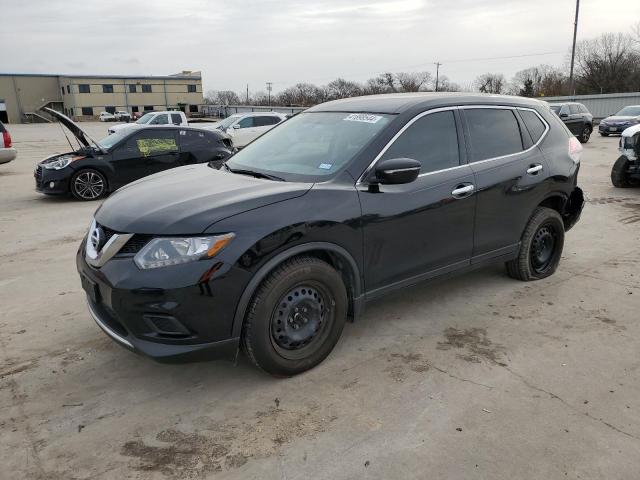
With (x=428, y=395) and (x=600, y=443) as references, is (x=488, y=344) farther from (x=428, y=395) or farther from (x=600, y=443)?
(x=600, y=443)

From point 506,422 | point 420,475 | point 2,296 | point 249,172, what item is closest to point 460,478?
point 420,475

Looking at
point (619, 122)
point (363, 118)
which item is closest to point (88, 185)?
point (363, 118)

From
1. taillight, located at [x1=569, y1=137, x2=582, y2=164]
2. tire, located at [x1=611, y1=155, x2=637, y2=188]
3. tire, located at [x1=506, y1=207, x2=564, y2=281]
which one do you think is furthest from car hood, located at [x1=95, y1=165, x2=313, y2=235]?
tire, located at [x1=611, y1=155, x2=637, y2=188]

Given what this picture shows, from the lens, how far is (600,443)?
8.79ft

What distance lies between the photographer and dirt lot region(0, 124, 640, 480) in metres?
2.57

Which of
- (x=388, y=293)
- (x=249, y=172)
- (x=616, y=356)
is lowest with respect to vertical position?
(x=616, y=356)

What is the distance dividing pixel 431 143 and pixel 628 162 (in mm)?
8045

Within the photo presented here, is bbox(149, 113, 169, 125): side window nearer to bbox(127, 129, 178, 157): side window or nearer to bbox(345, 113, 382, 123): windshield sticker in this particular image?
bbox(127, 129, 178, 157): side window

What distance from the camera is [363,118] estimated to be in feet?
12.8

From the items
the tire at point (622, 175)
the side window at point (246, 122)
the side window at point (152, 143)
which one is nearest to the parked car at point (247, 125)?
the side window at point (246, 122)

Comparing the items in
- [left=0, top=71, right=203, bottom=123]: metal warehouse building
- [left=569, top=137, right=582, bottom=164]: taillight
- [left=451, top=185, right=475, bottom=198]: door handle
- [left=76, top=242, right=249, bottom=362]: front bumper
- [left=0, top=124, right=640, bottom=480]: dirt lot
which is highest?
[left=0, top=71, right=203, bottom=123]: metal warehouse building

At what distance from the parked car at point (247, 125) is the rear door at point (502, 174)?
13.0 m

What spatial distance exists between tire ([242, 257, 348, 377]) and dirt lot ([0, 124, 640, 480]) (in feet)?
0.59

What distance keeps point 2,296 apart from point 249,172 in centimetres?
286
